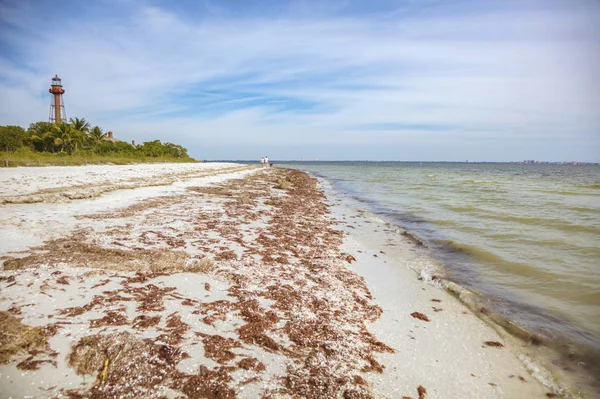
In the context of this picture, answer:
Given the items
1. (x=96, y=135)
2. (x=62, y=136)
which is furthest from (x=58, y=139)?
(x=96, y=135)

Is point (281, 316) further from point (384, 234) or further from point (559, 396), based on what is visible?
point (384, 234)

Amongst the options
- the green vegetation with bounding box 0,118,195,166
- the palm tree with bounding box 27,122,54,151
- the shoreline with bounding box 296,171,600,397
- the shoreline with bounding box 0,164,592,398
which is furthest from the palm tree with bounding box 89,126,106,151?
the shoreline with bounding box 296,171,600,397

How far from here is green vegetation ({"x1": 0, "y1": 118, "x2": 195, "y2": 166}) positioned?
33.8 metres

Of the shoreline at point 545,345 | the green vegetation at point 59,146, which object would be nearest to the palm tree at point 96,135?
the green vegetation at point 59,146

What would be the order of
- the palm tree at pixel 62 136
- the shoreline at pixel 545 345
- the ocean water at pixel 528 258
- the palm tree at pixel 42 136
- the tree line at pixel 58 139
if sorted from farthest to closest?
1. the palm tree at pixel 62 136
2. the palm tree at pixel 42 136
3. the tree line at pixel 58 139
4. the ocean water at pixel 528 258
5. the shoreline at pixel 545 345

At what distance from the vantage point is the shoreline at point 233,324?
282 centimetres

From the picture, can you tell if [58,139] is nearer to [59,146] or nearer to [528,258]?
[59,146]

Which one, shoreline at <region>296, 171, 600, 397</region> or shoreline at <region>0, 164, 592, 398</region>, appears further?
shoreline at <region>296, 171, 600, 397</region>

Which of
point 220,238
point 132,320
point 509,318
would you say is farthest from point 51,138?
point 509,318

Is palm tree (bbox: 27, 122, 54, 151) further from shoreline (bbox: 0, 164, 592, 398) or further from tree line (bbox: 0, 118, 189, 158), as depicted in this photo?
shoreline (bbox: 0, 164, 592, 398)

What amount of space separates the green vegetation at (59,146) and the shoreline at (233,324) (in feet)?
104

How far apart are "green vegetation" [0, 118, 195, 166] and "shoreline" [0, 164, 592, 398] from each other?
1248 inches

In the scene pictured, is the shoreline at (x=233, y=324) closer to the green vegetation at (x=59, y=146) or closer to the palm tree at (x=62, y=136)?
the green vegetation at (x=59, y=146)

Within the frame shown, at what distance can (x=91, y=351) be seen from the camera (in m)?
2.90
